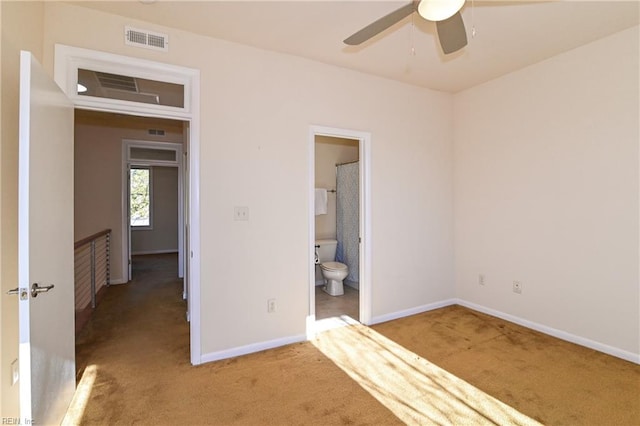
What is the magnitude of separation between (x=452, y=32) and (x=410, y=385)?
92.1 inches

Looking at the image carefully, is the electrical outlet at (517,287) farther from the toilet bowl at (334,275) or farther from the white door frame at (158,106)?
the white door frame at (158,106)

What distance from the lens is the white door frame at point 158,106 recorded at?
2.22 m

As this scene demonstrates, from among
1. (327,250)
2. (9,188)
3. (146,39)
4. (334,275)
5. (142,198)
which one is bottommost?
(334,275)

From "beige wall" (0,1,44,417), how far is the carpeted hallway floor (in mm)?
564

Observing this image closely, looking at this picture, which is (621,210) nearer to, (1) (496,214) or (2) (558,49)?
(1) (496,214)

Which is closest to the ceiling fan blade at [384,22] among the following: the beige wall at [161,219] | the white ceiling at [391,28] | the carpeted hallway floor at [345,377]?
the white ceiling at [391,28]

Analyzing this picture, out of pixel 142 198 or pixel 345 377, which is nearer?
pixel 345 377

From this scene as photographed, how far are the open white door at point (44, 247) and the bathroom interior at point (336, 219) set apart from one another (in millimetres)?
2859

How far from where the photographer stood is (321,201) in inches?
188

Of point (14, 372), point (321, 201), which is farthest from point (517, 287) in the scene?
point (14, 372)

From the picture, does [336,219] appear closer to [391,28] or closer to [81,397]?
[391,28]

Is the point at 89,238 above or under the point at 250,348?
above

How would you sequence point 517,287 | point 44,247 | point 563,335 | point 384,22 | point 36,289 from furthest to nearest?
point 517,287, point 563,335, point 384,22, point 44,247, point 36,289

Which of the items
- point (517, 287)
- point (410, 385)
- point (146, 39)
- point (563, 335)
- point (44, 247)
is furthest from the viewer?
point (517, 287)
